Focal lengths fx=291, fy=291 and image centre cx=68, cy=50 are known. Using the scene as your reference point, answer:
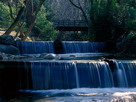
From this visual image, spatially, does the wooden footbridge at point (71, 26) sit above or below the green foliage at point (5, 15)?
below

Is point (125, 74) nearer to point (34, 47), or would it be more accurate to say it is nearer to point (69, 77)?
point (69, 77)

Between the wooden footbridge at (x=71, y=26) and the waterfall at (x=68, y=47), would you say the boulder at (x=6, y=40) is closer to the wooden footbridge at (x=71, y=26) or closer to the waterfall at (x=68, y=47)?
the waterfall at (x=68, y=47)

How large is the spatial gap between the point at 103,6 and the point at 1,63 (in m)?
17.0

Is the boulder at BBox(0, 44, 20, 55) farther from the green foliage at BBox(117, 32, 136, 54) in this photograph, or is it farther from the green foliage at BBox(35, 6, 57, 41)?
the green foliage at BBox(35, 6, 57, 41)

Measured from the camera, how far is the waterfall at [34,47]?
2462cm

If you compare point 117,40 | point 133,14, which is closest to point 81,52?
point 117,40

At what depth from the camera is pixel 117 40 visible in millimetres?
26578

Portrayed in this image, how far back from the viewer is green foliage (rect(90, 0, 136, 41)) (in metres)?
26.6

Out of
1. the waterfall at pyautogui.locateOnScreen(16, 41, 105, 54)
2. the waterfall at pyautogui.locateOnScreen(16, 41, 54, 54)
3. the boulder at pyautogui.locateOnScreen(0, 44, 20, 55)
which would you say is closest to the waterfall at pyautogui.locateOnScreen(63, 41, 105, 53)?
the waterfall at pyautogui.locateOnScreen(16, 41, 105, 54)

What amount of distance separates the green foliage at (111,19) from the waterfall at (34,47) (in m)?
6.00

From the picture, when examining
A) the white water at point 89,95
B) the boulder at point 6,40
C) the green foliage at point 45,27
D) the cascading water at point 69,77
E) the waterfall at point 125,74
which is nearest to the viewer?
the white water at point 89,95

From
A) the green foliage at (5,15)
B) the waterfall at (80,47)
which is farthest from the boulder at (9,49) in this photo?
the green foliage at (5,15)

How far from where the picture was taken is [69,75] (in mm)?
15414

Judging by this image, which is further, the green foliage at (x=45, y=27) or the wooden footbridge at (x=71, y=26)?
the wooden footbridge at (x=71, y=26)
